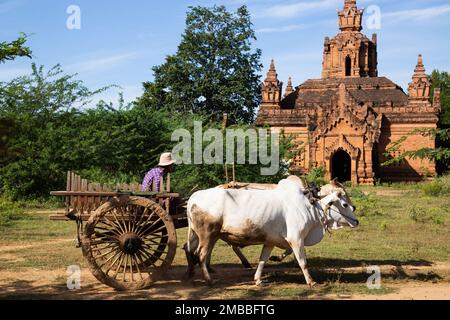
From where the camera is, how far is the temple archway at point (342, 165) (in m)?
35.0

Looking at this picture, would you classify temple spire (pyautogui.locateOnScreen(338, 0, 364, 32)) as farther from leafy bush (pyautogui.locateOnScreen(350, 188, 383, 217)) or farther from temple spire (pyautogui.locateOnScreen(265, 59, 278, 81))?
leafy bush (pyautogui.locateOnScreen(350, 188, 383, 217))

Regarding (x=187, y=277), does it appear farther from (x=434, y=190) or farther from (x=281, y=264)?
(x=434, y=190)

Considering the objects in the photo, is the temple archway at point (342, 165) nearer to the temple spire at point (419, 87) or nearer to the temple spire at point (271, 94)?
the temple spire at point (271, 94)

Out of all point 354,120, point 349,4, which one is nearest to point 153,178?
point 354,120

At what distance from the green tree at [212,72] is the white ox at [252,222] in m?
34.1

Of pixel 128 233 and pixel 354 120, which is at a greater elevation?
pixel 354 120

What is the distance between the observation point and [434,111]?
3478 cm

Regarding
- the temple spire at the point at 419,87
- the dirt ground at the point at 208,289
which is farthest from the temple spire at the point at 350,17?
the dirt ground at the point at 208,289

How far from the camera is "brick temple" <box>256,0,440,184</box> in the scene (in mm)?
33188

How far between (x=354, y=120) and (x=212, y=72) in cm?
1331

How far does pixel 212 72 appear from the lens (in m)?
42.8
